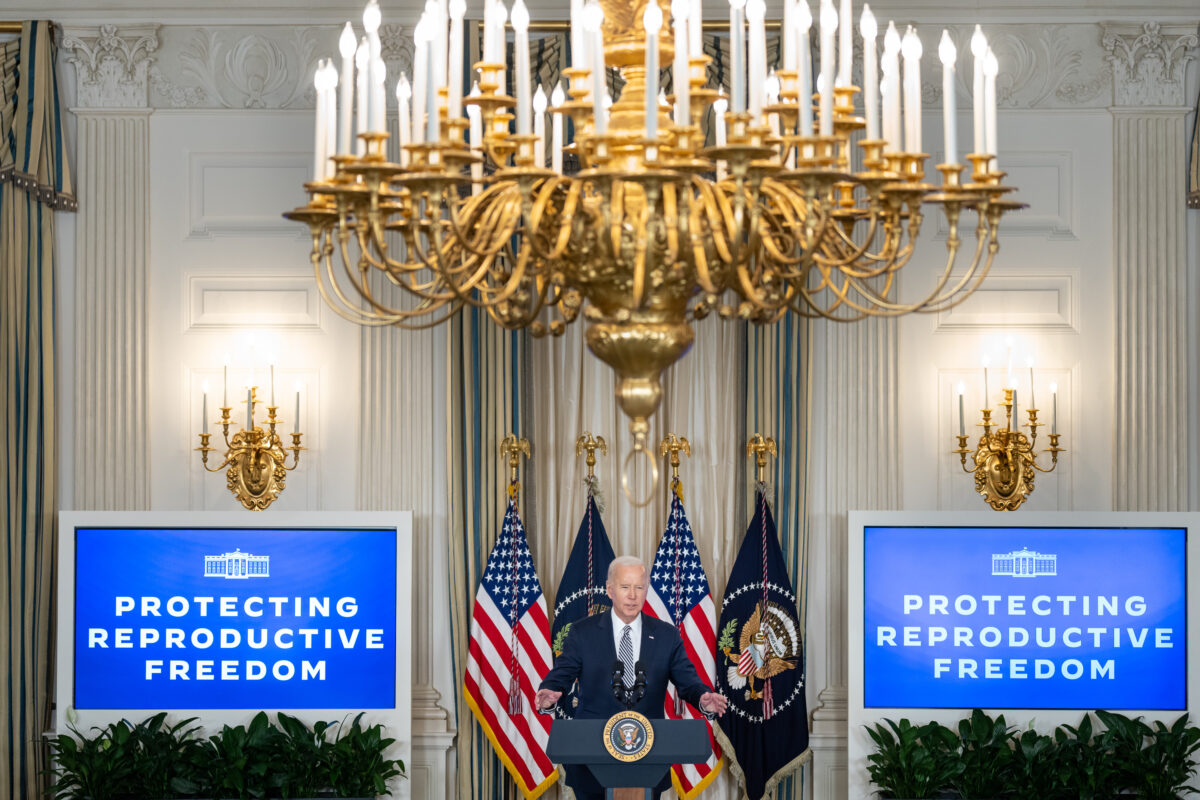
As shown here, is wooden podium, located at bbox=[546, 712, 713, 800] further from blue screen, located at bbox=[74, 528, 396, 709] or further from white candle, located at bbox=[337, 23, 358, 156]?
white candle, located at bbox=[337, 23, 358, 156]

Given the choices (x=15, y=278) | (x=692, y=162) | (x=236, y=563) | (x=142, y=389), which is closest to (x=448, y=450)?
(x=236, y=563)

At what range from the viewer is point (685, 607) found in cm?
660

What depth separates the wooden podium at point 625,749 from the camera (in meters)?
4.90

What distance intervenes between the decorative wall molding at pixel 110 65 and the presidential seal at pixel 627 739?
3946 mm

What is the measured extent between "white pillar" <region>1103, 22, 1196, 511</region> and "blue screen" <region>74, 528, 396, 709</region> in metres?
3.61

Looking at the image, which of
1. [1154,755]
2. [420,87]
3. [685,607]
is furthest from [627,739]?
[420,87]

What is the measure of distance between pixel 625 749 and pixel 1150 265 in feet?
12.1

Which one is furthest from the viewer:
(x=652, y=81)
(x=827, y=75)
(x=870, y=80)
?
(x=870, y=80)

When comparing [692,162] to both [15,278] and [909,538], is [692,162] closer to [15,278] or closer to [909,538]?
[909,538]

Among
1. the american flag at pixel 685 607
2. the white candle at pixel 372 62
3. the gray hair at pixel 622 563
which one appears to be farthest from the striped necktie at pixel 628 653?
the white candle at pixel 372 62

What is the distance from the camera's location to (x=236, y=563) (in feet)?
20.8

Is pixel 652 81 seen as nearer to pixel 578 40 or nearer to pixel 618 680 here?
pixel 578 40

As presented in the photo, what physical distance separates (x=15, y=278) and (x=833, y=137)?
4943 millimetres

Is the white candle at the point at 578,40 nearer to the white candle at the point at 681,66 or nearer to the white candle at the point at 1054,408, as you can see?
the white candle at the point at 681,66
